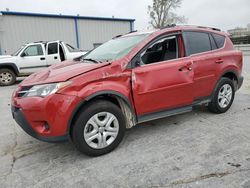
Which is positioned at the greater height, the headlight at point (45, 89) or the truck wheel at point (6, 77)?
the headlight at point (45, 89)

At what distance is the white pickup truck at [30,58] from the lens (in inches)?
356

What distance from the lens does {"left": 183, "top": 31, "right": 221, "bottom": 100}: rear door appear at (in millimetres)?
3637

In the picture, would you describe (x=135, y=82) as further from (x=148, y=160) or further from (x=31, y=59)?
(x=31, y=59)

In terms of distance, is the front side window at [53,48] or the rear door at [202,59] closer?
the rear door at [202,59]

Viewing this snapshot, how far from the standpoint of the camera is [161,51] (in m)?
3.43

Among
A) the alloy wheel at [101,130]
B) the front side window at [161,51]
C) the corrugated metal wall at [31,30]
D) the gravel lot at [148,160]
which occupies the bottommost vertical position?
the gravel lot at [148,160]

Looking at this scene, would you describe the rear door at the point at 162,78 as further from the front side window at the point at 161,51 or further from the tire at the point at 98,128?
the tire at the point at 98,128

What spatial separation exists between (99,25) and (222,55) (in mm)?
15843

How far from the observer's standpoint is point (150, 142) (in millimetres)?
3211

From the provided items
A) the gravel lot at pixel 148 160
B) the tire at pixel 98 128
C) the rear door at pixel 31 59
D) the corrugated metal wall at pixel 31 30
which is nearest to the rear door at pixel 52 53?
the rear door at pixel 31 59

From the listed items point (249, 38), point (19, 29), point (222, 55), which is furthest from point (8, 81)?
point (249, 38)

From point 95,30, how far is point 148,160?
17.0m

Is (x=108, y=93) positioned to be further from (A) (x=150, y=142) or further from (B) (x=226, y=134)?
(B) (x=226, y=134)

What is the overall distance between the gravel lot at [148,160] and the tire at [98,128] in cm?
15
